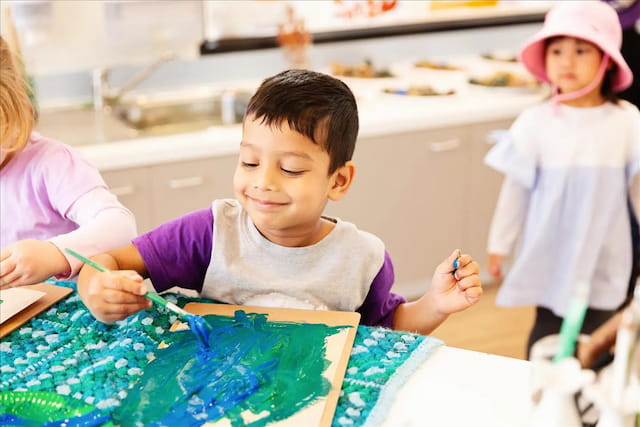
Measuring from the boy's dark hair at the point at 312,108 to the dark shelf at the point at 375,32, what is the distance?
1.89 m

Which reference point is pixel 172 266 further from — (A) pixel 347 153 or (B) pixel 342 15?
(B) pixel 342 15

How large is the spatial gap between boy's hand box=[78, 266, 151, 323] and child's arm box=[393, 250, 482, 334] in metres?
0.40

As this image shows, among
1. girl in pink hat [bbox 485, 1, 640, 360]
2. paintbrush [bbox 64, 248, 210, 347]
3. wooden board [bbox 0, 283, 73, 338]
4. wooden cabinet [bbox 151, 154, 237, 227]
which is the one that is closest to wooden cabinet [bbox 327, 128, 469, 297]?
wooden cabinet [bbox 151, 154, 237, 227]

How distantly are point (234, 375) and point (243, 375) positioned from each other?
10mm

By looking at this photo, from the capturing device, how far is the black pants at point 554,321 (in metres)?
2.20

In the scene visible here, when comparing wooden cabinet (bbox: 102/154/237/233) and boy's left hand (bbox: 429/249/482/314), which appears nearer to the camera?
boy's left hand (bbox: 429/249/482/314)

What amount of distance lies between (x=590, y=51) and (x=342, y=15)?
53.3 inches

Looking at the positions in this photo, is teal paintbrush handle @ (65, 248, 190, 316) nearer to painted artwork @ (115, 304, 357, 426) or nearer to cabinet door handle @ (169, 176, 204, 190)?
painted artwork @ (115, 304, 357, 426)

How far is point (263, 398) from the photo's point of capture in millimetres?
910

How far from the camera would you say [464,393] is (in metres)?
0.94

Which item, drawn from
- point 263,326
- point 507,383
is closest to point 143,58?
point 263,326

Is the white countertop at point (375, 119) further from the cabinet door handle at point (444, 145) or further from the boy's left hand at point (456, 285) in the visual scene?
the boy's left hand at point (456, 285)

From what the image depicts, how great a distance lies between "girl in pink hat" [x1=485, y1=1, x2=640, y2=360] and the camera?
2109 mm

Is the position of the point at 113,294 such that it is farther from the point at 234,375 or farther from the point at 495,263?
the point at 495,263
